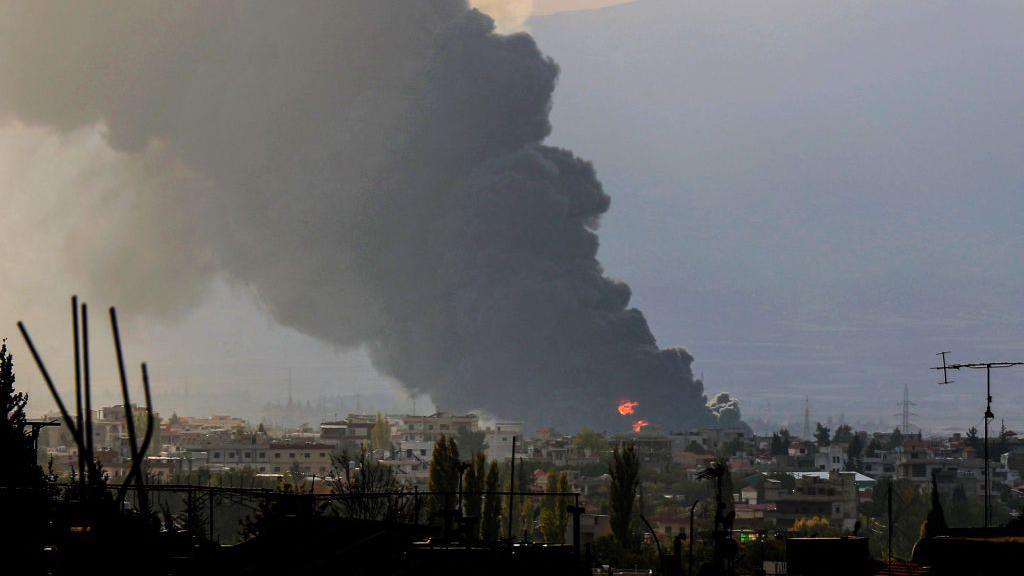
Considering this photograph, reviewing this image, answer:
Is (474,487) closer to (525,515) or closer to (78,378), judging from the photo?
(525,515)

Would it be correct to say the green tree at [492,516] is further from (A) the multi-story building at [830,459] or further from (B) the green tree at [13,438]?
(A) the multi-story building at [830,459]

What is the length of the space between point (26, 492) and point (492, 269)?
160 m

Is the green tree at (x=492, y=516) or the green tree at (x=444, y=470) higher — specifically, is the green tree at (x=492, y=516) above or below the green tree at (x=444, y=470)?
below

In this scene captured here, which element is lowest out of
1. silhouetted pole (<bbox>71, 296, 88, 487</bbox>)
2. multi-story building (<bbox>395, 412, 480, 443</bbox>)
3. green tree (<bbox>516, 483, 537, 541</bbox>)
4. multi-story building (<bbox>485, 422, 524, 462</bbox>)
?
green tree (<bbox>516, 483, 537, 541</bbox>)

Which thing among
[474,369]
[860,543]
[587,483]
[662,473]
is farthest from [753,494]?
[860,543]

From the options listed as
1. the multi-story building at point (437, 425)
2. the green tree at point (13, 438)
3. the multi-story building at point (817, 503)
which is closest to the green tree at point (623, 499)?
the multi-story building at point (817, 503)

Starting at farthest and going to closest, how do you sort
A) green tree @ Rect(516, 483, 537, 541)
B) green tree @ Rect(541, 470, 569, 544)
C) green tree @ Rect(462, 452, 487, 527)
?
green tree @ Rect(516, 483, 537, 541) → green tree @ Rect(541, 470, 569, 544) → green tree @ Rect(462, 452, 487, 527)

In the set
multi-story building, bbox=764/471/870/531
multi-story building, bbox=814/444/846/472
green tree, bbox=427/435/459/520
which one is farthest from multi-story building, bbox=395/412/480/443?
green tree, bbox=427/435/459/520

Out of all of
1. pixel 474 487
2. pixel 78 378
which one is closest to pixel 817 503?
pixel 474 487

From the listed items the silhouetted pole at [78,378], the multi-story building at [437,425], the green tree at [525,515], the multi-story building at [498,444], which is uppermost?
the multi-story building at [437,425]

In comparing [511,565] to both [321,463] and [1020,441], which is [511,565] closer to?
[321,463]

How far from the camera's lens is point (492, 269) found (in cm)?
18200

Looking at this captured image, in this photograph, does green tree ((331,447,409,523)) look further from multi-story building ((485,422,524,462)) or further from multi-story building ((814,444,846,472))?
multi-story building ((485,422,524,462))

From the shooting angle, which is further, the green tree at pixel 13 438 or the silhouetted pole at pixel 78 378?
the green tree at pixel 13 438
